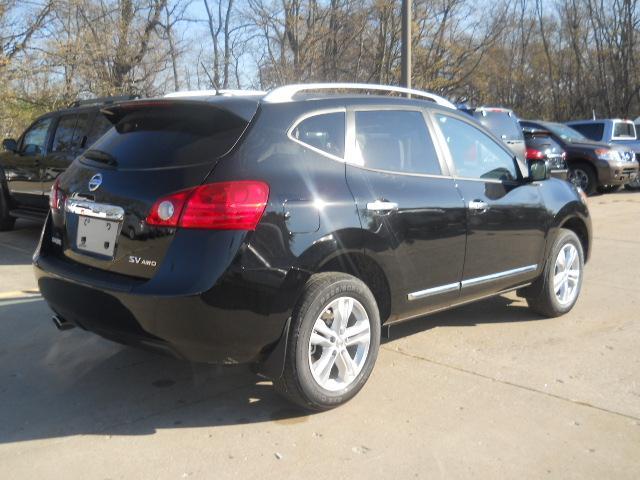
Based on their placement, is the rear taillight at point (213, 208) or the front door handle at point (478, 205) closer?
the rear taillight at point (213, 208)

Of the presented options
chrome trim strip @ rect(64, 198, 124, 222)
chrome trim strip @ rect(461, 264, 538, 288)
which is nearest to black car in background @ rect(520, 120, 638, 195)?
chrome trim strip @ rect(461, 264, 538, 288)

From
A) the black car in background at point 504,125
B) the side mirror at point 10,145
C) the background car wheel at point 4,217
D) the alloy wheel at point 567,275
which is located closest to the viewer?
the alloy wheel at point 567,275

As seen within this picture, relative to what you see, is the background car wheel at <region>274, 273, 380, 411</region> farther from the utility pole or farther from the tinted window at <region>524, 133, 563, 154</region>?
the tinted window at <region>524, 133, 563, 154</region>

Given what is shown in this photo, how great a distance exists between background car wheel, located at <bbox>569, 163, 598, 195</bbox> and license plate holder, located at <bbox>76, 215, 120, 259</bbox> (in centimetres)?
1389

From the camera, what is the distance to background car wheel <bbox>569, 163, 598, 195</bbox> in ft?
51.1

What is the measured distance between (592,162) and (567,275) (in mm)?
10861

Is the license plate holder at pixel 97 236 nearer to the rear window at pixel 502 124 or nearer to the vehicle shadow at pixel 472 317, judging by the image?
the vehicle shadow at pixel 472 317

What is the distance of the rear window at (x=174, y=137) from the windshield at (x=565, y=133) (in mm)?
14132

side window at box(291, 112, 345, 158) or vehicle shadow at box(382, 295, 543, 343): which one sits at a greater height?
side window at box(291, 112, 345, 158)

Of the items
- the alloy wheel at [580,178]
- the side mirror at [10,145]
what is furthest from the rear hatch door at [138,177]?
the alloy wheel at [580,178]

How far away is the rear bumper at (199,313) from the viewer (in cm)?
321

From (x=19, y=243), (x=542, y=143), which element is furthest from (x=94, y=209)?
(x=542, y=143)

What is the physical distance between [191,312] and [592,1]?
33628 mm

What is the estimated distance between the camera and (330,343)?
368cm
